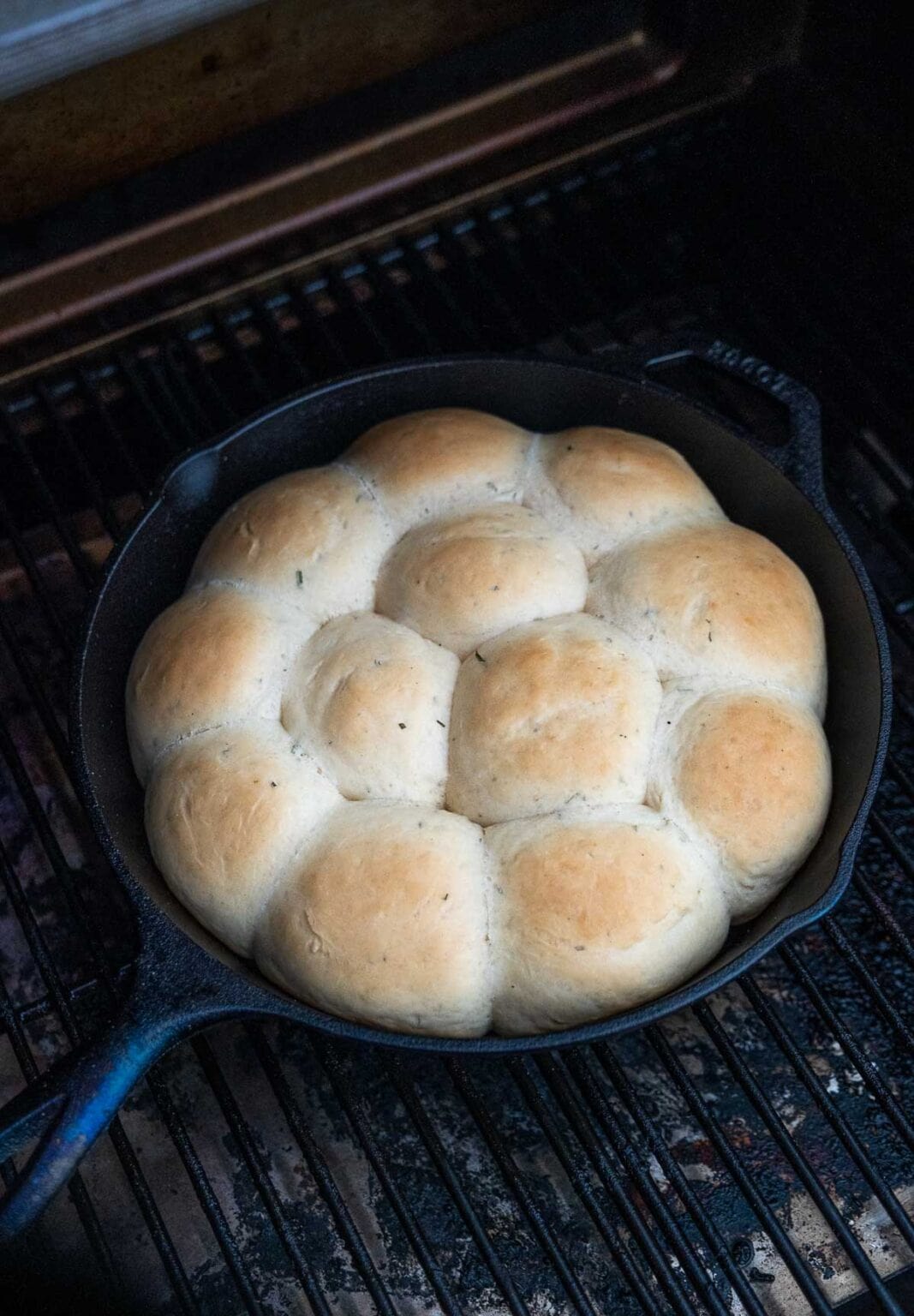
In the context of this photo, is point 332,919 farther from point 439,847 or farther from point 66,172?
point 66,172

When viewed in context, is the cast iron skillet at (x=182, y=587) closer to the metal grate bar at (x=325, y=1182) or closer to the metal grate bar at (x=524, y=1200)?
the metal grate bar at (x=325, y=1182)

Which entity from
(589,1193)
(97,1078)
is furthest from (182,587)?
(589,1193)

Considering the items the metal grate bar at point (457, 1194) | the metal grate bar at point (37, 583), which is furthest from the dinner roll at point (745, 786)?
the metal grate bar at point (37, 583)

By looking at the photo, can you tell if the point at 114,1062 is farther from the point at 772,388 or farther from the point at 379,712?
the point at 772,388

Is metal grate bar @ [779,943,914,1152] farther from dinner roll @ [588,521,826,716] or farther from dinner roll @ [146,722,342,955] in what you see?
dinner roll @ [146,722,342,955]

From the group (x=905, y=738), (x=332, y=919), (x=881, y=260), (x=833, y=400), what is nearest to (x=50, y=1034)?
(x=332, y=919)

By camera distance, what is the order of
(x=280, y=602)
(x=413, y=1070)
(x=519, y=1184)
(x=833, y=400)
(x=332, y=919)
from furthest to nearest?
(x=833, y=400) → (x=413, y=1070) → (x=280, y=602) → (x=519, y=1184) → (x=332, y=919)
